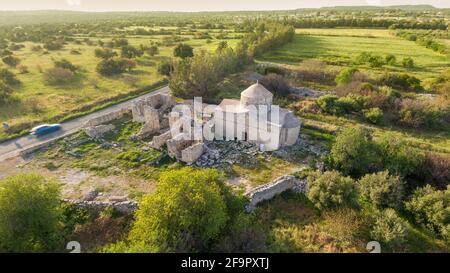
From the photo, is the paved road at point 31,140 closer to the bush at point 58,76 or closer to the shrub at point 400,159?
the bush at point 58,76

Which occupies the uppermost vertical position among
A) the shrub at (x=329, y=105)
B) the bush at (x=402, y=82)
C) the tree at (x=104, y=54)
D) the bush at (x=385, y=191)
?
the tree at (x=104, y=54)

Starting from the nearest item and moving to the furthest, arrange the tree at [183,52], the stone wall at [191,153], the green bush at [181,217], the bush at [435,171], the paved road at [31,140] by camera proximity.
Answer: the green bush at [181,217] → the bush at [435,171] → the stone wall at [191,153] → the paved road at [31,140] → the tree at [183,52]

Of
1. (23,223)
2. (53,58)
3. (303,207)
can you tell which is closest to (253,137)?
(303,207)

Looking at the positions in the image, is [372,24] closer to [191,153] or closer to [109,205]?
[191,153]

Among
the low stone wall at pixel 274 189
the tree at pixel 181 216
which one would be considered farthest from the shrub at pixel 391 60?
the tree at pixel 181 216

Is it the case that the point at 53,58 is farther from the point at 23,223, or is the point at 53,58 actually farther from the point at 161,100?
the point at 23,223

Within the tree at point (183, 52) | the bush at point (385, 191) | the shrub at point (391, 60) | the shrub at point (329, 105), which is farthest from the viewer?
the tree at point (183, 52)
